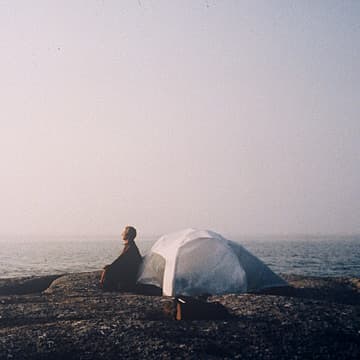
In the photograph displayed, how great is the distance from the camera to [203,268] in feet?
42.9

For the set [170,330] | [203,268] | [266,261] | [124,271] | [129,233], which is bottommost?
[266,261]

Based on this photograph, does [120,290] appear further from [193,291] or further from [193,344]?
[193,344]

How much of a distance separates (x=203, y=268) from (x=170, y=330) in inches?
191

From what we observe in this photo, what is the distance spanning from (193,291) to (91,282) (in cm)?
443

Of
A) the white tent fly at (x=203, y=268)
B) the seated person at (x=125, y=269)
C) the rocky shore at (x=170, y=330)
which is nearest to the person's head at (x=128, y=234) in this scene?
the seated person at (x=125, y=269)

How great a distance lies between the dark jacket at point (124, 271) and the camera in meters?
14.2

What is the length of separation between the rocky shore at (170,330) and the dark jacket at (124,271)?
2182mm

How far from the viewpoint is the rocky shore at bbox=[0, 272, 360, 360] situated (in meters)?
7.34

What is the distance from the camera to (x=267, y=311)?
383 inches

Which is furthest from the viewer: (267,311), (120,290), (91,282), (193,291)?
(91,282)

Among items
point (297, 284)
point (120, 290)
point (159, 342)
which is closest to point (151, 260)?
point (120, 290)

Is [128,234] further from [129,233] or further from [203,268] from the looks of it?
[203,268]

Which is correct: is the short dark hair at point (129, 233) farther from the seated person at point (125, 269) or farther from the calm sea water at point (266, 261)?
the calm sea water at point (266, 261)

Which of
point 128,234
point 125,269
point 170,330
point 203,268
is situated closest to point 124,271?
point 125,269
